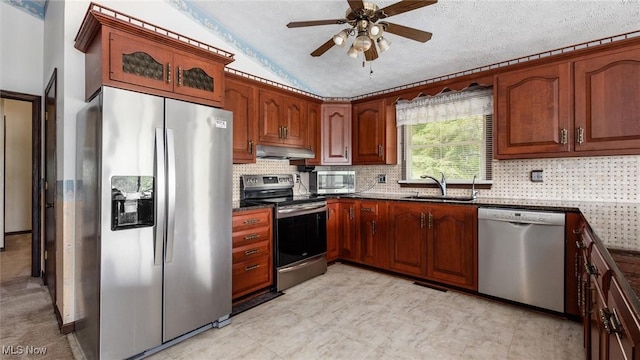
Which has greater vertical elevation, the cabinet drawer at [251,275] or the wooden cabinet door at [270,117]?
the wooden cabinet door at [270,117]

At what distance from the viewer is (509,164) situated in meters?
3.09

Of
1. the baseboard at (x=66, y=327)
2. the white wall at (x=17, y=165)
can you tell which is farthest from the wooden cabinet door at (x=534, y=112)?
the white wall at (x=17, y=165)

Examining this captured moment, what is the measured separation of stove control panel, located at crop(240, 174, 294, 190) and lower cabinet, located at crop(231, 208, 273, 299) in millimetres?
562

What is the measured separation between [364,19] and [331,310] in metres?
2.30

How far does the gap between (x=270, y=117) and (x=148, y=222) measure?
73.3 inches

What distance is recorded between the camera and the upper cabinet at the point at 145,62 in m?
1.77

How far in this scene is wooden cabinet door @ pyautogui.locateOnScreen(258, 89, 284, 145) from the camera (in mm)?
3242

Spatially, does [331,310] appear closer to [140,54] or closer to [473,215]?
[473,215]

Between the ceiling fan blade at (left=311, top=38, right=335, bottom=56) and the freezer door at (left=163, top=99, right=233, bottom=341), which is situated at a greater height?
the ceiling fan blade at (left=311, top=38, right=335, bottom=56)

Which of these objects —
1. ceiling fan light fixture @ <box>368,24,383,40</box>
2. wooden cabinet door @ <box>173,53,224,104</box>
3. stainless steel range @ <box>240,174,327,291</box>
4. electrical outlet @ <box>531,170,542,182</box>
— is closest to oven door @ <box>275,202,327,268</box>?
stainless steel range @ <box>240,174,327,291</box>

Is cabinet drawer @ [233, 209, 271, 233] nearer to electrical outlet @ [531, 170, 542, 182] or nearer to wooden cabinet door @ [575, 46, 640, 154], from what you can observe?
electrical outlet @ [531, 170, 542, 182]

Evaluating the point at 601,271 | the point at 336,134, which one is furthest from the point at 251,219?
the point at 601,271

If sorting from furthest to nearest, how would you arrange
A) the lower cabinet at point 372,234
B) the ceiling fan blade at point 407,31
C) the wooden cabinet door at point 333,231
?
the wooden cabinet door at point 333,231, the lower cabinet at point 372,234, the ceiling fan blade at point 407,31

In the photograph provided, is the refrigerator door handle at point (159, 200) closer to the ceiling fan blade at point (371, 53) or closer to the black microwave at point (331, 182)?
the ceiling fan blade at point (371, 53)
